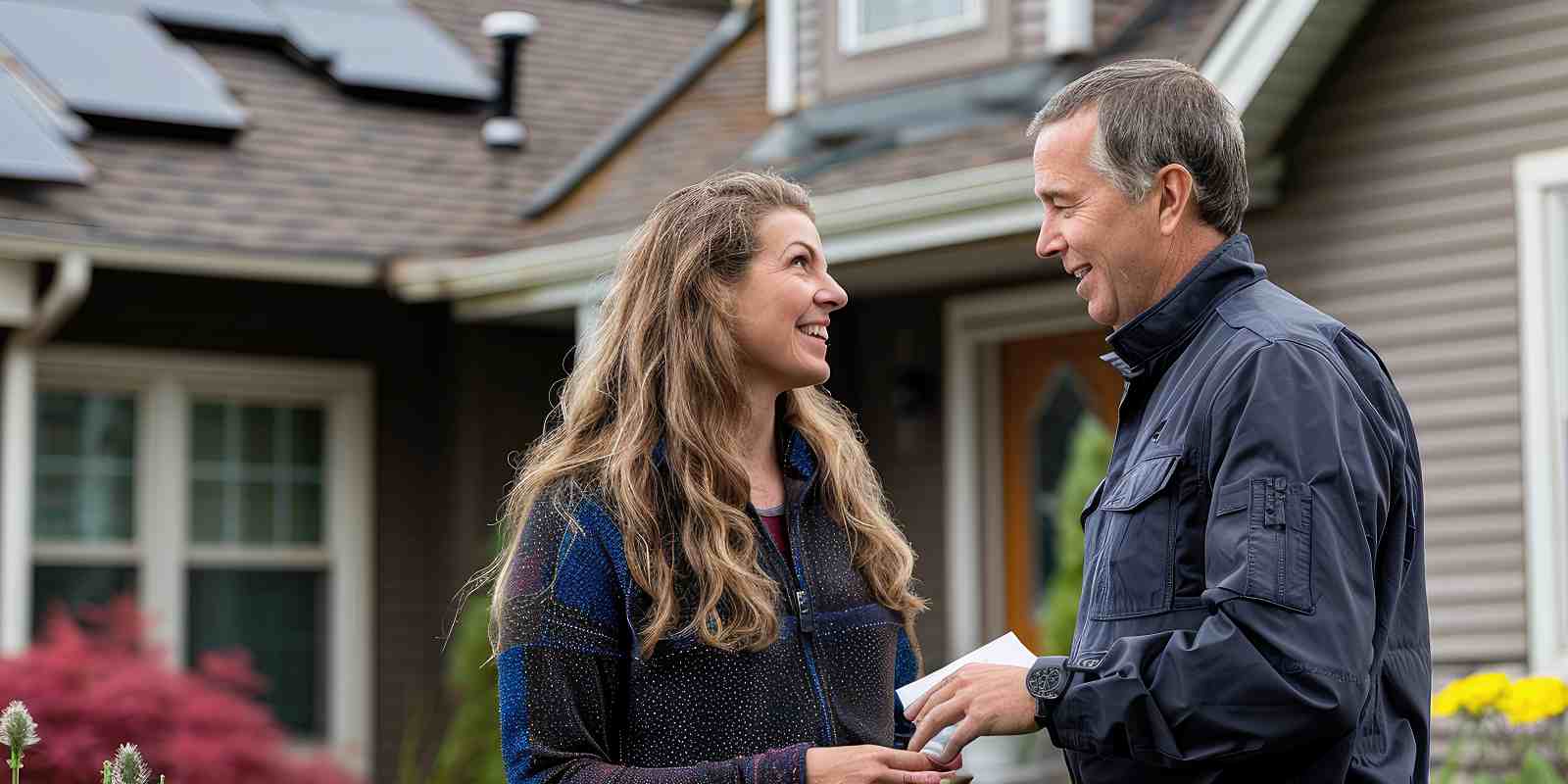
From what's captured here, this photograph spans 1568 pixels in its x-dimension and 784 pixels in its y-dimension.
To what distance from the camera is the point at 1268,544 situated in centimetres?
224

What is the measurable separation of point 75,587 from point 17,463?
2.79ft

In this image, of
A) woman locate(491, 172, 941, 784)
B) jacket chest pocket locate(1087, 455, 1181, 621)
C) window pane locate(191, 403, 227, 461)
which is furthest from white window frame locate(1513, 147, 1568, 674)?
window pane locate(191, 403, 227, 461)

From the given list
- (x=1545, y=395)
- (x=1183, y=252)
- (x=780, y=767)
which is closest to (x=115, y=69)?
(x=1545, y=395)

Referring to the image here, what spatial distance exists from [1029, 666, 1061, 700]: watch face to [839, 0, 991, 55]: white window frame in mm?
5906

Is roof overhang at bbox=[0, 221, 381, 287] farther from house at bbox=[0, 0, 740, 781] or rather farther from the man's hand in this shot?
the man's hand

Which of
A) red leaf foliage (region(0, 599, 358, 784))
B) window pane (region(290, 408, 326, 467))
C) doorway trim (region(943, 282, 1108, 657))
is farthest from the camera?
window pane (region(290, 408, 326, 467))

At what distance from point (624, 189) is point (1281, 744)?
7350mm

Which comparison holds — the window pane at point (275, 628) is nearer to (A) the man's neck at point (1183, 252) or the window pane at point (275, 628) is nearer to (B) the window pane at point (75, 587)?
(B) the window pane at point (75, 587)

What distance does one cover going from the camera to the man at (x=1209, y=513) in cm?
224

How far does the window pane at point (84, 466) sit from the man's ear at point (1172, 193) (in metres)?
7.50

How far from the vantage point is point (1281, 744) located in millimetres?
2248

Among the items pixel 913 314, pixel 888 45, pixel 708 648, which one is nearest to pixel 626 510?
pixel 708 648

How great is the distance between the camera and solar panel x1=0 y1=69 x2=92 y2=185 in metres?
8.19

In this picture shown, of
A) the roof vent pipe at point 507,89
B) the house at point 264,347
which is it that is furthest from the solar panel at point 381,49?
the roof vent pipe at point 507,89
